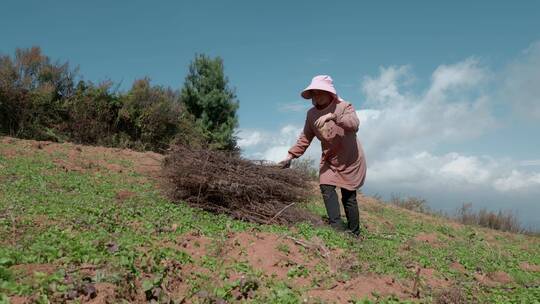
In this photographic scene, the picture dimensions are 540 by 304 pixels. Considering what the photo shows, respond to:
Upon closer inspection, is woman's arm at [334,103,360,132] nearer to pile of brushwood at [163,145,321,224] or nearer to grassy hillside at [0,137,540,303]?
pile of brushwood at [163,145,321,224]

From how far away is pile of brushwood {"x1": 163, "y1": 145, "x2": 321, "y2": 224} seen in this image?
18.2ft

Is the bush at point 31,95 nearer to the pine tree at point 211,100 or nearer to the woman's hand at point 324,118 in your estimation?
the pine tree at point 211,100

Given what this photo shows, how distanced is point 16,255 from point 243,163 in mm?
3046

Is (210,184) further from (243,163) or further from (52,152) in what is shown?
(52,152)

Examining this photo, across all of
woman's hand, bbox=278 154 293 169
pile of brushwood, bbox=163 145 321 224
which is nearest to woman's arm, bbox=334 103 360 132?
woman's hand, bbox=278 154 293 169

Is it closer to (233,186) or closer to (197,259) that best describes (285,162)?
(233,186)

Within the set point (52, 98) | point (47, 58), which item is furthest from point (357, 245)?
point (47, 58)

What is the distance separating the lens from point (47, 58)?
1387 cm

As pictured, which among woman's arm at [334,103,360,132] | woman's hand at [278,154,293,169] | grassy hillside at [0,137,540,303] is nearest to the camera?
grassy hillside at [0,137,540,303]

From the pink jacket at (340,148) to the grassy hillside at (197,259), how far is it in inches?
28.5

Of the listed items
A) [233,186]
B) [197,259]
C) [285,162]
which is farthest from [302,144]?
[197,259]

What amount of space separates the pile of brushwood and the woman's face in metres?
1.01

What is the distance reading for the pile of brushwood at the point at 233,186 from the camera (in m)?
5.54

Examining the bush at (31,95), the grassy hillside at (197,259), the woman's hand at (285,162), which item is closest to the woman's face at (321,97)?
the woman's hand at (285,162)
